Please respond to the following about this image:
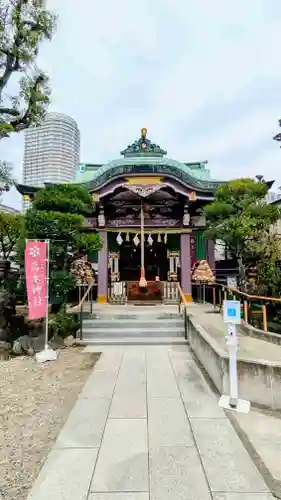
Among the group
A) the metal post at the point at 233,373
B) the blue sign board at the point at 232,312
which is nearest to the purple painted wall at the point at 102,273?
the blue sign board at the point at 232,312

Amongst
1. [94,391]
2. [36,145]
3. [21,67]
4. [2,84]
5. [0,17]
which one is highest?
[36,145]

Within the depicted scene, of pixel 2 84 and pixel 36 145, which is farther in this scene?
pixel 36 145

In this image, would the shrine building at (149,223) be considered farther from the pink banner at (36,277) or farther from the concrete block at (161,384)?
the concrete block at (161,384)

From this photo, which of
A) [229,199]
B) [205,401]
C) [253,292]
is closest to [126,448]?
[205,401]

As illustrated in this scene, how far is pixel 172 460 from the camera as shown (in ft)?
9.25

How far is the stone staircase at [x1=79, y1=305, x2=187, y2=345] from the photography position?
24.8 feet

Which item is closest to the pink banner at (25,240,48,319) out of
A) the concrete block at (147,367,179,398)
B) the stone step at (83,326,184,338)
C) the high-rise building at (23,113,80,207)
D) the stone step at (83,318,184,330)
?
the stone step at (83,326,184,338)

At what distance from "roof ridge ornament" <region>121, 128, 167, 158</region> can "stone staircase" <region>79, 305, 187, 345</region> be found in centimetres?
881

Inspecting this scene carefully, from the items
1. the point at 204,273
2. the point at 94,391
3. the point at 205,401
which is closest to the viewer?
the point at 205,401

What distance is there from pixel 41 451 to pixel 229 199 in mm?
8689

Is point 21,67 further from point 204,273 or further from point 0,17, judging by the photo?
point 204,273

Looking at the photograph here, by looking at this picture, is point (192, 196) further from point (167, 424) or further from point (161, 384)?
point (167, 424)

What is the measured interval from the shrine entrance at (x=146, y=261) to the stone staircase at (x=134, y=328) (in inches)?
198

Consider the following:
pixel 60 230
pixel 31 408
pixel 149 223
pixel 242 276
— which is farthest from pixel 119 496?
pixel 149 223
